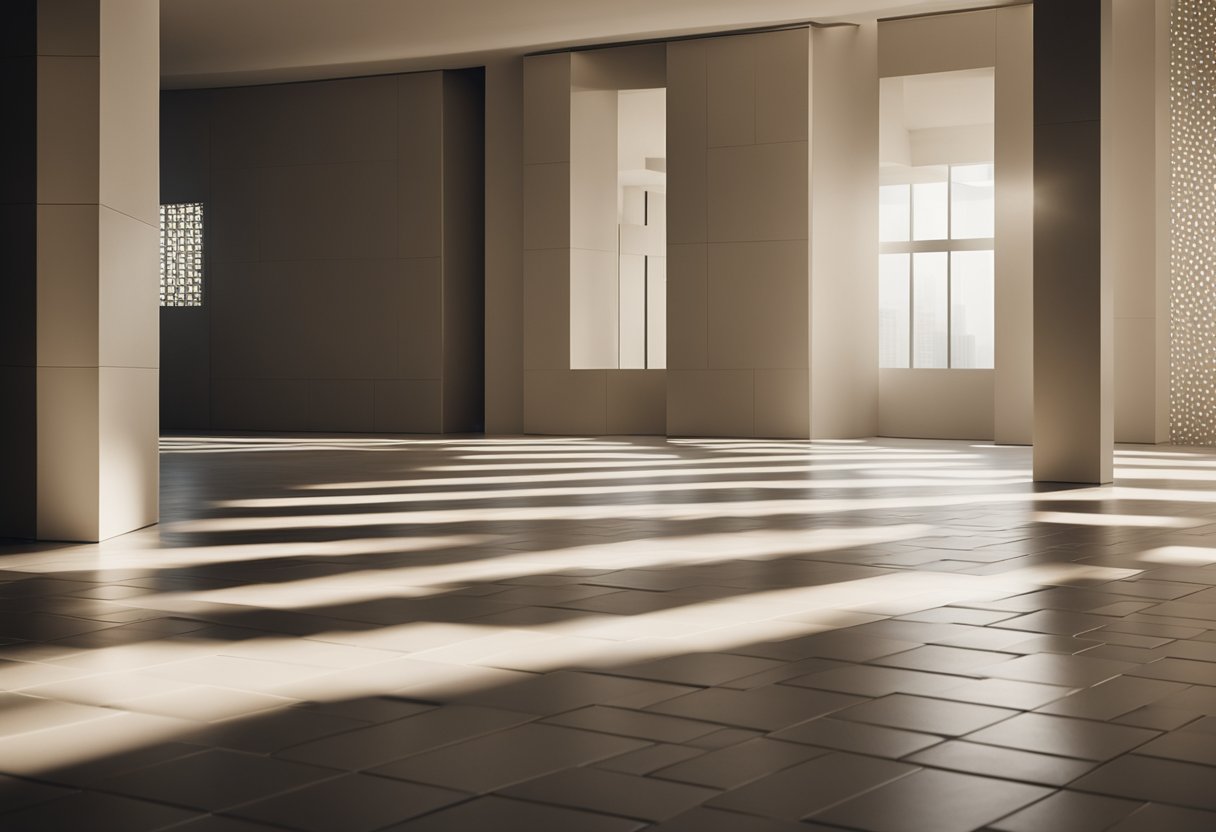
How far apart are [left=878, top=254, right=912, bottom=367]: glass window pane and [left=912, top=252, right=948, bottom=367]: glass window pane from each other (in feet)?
0.46

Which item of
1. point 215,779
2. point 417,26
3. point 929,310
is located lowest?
point 215,779

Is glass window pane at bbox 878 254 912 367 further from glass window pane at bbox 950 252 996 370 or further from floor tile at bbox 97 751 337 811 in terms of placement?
floor tile at bbox 97 751 337 811

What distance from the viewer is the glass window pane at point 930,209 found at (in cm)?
2284

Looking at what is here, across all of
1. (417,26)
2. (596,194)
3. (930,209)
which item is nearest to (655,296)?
(930,209)

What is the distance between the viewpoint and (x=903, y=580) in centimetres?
589

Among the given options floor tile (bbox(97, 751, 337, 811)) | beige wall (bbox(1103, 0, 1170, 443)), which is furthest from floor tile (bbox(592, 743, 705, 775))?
beige wall (bbox(1103, 0, 1170, 443))

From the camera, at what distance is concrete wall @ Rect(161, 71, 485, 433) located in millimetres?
22219

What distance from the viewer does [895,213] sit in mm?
23562

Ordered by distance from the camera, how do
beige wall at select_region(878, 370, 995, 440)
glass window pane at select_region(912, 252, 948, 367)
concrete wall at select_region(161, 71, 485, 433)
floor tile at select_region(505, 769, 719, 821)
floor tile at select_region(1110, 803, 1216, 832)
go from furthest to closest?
1. glass window pane at select_region(912, 252, 948, 367)
2. concrete wall at select_region(161, 71, 485, 433)
3. beige wall at select_region(878, 370, 995, 440)
4. floor tile at select_region(505, 769, 719, 821)
5. floor tile at select_region(1110, 803, 1216, 832)

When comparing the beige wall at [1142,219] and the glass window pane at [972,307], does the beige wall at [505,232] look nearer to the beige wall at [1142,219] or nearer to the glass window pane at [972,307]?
the glass window pane at [972,307]

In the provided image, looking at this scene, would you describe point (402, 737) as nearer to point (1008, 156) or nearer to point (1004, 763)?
point (1004, 763)

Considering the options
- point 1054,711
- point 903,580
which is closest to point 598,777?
point 1054,711

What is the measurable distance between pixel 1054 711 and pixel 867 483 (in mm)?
7959

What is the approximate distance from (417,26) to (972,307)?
9.88 m
